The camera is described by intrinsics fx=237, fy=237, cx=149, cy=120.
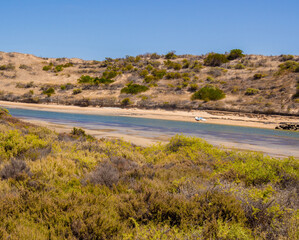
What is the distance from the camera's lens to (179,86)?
44.2 metres

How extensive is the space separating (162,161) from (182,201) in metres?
3.52

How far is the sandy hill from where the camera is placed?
3669 centimetres

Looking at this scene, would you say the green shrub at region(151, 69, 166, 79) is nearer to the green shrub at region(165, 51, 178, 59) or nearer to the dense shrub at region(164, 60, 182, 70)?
the dense shrub at region(164, 60, 182, 70)

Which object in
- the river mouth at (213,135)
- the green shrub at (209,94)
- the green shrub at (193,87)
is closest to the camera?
the river mouth at (213,135)

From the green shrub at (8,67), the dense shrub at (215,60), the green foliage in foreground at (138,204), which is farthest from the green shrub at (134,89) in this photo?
the green shrub at (8,67)

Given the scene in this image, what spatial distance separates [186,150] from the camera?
8.52 meters

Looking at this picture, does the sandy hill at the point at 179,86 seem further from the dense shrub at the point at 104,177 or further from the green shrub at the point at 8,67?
the dense shrub at the point at 104,177

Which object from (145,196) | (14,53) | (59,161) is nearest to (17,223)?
(145,196)

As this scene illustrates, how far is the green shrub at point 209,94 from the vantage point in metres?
38.8

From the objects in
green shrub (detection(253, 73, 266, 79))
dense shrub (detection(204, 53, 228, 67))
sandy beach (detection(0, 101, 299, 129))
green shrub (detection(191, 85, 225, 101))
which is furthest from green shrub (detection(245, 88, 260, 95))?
dense shrub (detection(204, 53, 228, 67))

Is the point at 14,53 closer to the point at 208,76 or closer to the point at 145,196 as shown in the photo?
the point at 208,76

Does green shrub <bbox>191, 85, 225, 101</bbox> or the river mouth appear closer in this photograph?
the river mouth

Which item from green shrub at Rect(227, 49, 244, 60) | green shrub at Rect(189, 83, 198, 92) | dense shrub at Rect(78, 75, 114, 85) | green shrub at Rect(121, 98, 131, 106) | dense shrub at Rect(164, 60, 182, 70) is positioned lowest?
green shrub at Rect(121, 98, 131, 106)

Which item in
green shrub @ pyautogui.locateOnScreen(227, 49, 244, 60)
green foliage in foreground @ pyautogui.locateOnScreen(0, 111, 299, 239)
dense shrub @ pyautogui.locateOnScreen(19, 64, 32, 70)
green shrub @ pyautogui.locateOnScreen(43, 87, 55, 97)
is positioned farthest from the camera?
dense shrub @ pyautogui.locateOnScreen(19, 64, 32, 70)
